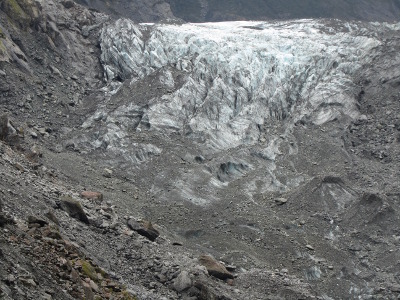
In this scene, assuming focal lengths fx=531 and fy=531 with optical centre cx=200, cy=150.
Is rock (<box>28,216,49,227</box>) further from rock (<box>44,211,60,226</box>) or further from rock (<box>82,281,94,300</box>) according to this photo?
rock (<box>82,281,94,300</box>)

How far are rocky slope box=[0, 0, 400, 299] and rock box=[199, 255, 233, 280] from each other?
0.27 feet

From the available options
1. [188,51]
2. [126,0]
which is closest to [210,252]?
[188,51]

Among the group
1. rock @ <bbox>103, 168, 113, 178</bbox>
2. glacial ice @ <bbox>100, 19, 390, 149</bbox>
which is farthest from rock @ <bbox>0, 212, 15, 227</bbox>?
glacial ice @ <bbox>100, 19, 390, 149</bbox>

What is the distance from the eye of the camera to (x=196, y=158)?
3497cm

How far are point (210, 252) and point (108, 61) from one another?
2597 cm

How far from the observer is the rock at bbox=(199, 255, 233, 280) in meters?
21.3

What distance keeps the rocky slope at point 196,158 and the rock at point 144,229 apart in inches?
2.8

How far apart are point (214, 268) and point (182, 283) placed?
11.4 ft

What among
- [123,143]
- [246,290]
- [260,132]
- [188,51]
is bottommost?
[246,290]

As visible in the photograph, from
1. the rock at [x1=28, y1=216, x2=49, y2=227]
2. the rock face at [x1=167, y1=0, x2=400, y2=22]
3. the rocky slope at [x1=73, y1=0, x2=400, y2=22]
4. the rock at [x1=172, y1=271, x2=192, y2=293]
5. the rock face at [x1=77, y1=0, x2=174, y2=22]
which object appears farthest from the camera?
the rock face at [x1=167, y1=0, x2=400, y2=22]

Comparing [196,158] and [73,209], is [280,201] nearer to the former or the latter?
[196,158]

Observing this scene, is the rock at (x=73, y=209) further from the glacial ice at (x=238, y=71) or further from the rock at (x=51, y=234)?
the glacial ice at (x=238, y=71)

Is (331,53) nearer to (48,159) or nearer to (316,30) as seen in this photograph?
(316,30)

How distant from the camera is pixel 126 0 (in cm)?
7456
